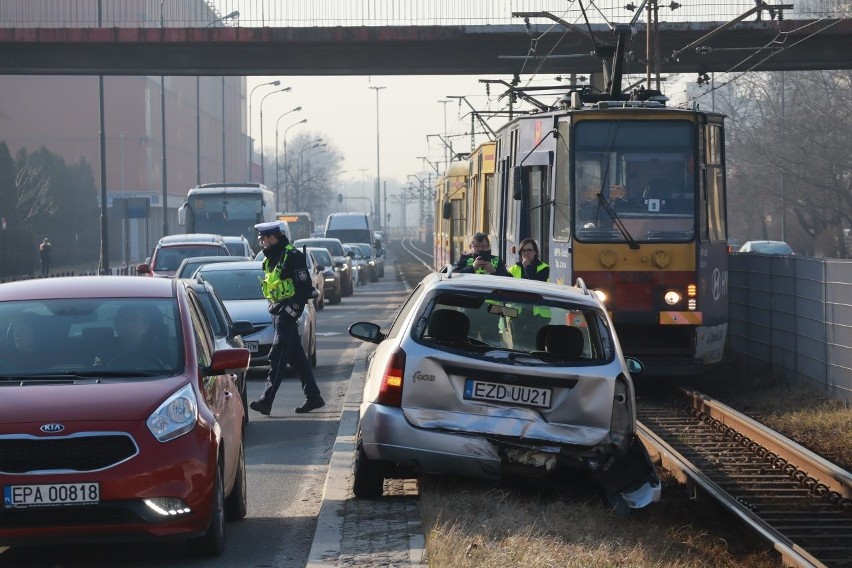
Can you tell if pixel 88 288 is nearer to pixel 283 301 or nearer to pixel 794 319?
pixel 283 301

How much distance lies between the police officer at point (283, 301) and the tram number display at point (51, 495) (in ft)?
23.7

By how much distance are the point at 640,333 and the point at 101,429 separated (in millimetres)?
11126

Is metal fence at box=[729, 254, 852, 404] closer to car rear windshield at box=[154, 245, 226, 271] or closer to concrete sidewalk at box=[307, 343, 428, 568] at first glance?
concrete sidewalk at box=[307, 343, 428, 568]

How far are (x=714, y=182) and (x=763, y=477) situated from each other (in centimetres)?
645

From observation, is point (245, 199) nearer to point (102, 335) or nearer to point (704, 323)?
point (704, 323)

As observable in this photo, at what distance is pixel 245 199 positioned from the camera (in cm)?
4497

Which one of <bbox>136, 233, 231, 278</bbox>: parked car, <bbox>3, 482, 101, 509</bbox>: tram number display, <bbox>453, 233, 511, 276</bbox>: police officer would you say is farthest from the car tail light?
<bbox>136, 233, 231, 278</bbox>: parked car

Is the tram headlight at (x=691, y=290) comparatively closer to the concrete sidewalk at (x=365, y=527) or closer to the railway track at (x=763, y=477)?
the railway track at (x=763, y=477)

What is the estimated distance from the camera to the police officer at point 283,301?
46.8ft

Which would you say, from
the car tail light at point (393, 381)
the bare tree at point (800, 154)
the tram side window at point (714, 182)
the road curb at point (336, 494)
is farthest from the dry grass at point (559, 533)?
the bare tree at point (800, 154)

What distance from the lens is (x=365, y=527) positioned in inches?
321

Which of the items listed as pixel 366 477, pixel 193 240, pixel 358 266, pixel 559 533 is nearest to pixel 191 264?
pixel 193 240

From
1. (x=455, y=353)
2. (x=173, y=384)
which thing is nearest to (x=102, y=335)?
(x=173, y=384)

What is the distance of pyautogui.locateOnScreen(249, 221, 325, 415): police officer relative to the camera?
14273 mm
